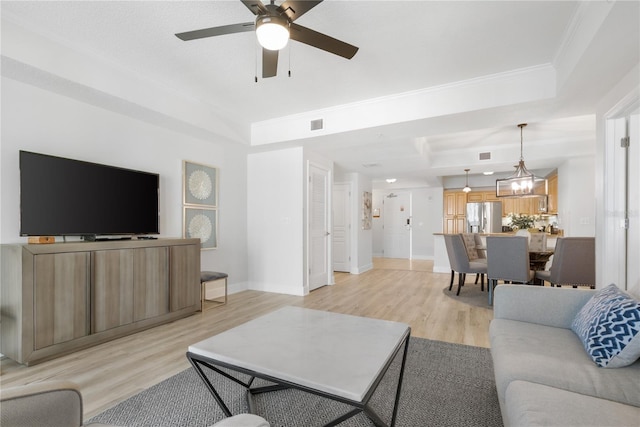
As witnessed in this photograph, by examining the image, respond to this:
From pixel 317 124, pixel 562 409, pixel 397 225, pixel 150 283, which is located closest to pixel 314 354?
pixel 562 409

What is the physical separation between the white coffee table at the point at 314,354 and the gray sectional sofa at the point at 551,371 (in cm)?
49

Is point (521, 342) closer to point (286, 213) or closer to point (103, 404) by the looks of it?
point (103, 404)

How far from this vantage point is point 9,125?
2.58m

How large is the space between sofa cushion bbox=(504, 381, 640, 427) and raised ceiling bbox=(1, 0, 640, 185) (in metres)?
1.96

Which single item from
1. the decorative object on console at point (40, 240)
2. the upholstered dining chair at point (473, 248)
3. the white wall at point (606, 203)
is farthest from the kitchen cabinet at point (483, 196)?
the decorative object on console at point (40, 240)

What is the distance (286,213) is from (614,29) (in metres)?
3.90

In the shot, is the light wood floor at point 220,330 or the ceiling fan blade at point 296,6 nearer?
the ceiling fan blade at point 296,6

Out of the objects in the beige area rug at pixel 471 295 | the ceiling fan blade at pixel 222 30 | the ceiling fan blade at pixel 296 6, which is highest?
the ceiling fan blade at pixel 296 6

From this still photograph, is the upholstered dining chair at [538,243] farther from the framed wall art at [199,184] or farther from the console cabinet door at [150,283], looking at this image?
the console cabinet door at [150,283]

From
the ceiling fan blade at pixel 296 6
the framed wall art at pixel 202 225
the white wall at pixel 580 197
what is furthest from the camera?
the white wall at pixel 580 197

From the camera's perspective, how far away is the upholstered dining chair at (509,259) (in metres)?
3.82

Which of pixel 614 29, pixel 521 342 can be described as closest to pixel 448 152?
pixel 614 29

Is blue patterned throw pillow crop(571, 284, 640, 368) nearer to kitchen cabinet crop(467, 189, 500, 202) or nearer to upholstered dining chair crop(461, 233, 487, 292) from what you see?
upholstered dining chair crop(461, 233, 487, 292)

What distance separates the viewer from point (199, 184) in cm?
428
